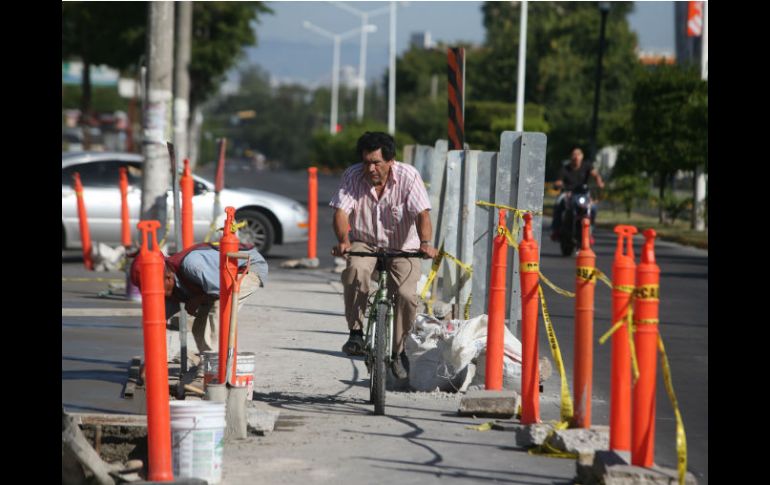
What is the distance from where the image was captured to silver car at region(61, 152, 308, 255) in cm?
2119

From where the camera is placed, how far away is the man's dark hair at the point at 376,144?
376 inches

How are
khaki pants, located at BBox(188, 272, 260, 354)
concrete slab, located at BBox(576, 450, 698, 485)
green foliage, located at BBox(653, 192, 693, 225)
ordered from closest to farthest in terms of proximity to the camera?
concrete slab, located at BBox(576, 450, 698, 485) < khaki pants, located at BBox(188, 272, 260, 354) < green foliage, located at BBox(653, 192, 693, 225)

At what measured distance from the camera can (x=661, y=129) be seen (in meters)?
33.4

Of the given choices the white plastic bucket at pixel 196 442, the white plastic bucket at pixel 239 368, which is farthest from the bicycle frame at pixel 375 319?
the white plastic bucket at pixel 196 442

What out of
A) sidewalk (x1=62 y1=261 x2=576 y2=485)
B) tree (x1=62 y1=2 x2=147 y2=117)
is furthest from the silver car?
tree (x1=62 y1=2 x2=147 y2=117)

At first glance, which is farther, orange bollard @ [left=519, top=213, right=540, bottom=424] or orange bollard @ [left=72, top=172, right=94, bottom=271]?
orange bollard @ [left=72, top=172, right=94, bottom=271]

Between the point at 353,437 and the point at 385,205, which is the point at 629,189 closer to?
the point at 385,205

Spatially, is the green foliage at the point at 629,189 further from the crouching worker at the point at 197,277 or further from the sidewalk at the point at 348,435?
the crouching worker at the point at 197,277

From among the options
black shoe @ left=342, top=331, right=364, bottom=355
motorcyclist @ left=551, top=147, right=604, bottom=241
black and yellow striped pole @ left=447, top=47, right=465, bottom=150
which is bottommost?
black shoe @ left=342, top=331, right=364, bottom=355

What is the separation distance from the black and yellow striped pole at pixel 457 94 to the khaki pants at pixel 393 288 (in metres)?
4.55

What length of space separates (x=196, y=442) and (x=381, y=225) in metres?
3.28

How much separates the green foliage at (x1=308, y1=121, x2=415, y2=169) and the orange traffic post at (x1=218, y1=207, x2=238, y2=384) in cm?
6313

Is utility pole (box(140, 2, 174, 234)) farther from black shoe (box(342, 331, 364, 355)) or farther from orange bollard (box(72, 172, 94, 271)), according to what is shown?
black shoe (box(342, 331, 364, 355))
